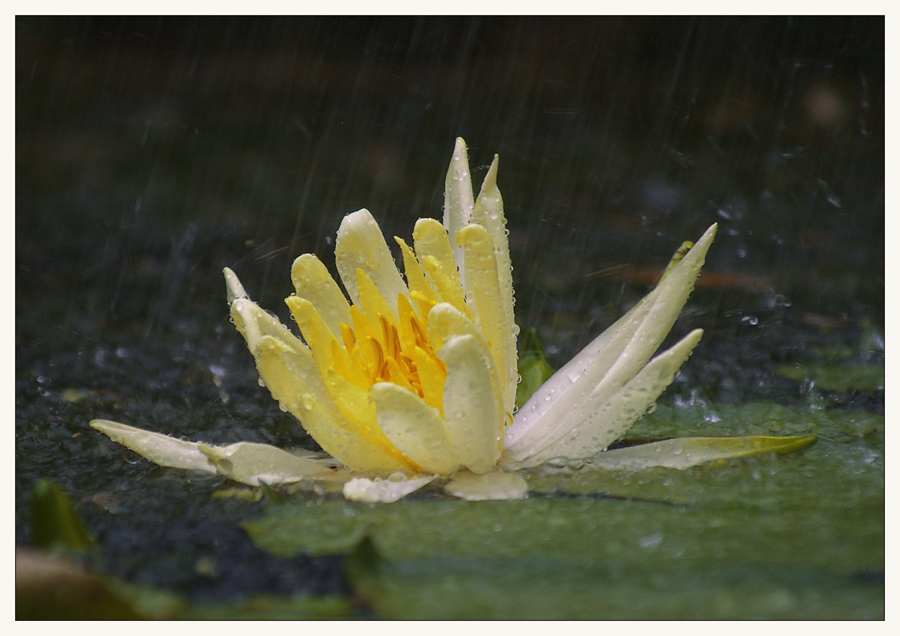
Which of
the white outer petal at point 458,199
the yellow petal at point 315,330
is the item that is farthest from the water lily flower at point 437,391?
the white outer petal at point 458,199

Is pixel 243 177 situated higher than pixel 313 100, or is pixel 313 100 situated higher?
pixel 313 100

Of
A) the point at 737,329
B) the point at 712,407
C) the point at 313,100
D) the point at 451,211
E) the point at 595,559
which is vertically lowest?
the point at 595,559

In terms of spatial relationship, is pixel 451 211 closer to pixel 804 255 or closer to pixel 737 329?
pixel 737 329

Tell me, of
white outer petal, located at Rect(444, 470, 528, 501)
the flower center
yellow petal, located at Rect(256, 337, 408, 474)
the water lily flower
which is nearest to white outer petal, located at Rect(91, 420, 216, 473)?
the water lily flower

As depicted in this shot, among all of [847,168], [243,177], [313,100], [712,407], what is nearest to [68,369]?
[712,407]

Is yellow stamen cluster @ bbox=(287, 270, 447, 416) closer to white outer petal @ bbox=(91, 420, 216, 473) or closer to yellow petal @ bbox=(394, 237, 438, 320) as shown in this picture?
yellow petal @ bbox=(394, 237, 438, 320)

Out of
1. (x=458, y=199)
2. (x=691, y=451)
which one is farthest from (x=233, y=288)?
(x=691, y=451)

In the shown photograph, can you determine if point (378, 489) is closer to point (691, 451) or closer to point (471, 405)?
point (471, 405)
